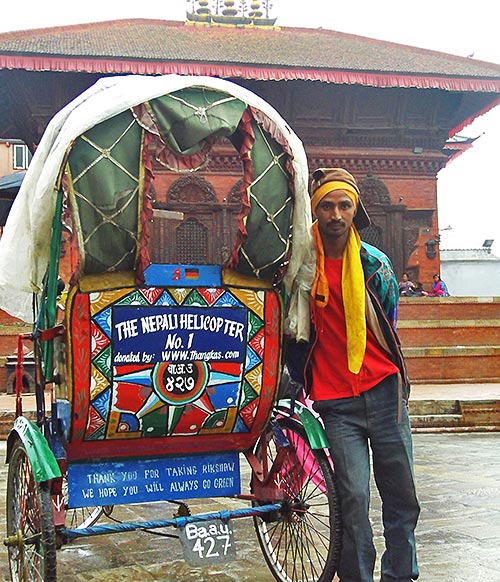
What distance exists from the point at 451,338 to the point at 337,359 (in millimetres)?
12166

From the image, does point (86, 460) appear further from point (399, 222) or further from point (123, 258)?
point (399, 222)

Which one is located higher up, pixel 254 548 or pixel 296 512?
pixel 296 512

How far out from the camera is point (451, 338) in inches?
591

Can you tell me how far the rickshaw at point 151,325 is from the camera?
3.14m

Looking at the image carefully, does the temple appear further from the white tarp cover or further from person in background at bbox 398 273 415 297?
the white tarp cover

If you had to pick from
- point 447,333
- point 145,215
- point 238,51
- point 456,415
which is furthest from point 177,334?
point 238,51

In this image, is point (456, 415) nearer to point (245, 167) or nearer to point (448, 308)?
point (448, 308)

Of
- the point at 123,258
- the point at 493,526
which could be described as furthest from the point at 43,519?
the point at 493,526

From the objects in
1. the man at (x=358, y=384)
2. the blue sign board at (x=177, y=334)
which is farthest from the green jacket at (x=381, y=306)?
the blue sign board at (x=177, y=334)

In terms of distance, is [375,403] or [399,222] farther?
[399,222]

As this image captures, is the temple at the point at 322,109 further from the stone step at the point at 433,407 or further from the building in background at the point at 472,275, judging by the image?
the building in background at the point at 472,275

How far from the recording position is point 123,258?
3186mm

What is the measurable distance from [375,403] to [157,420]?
2.94 feet

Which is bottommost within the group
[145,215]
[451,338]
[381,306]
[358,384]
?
[358,384]
